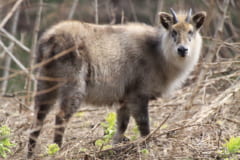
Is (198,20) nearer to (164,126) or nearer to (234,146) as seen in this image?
(164,126)

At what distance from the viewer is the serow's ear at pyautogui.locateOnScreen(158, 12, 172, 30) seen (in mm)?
6214

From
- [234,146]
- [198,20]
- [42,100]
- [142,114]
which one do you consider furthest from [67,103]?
[198,20]

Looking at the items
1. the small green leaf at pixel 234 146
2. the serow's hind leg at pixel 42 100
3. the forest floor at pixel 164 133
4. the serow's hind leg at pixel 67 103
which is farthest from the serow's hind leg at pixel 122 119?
the small green leaf at pixel 234 146

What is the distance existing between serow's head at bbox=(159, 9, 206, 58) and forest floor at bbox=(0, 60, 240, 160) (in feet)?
2.87

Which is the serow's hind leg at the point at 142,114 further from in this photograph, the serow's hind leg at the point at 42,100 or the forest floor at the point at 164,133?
the serow's hind leg at the point at 42,100

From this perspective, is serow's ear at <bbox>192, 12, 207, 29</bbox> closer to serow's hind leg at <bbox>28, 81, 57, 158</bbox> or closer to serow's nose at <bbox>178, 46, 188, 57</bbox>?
serow's nose at <bbox>178, 46, 188, 57</bbox>

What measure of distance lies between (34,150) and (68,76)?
102cm

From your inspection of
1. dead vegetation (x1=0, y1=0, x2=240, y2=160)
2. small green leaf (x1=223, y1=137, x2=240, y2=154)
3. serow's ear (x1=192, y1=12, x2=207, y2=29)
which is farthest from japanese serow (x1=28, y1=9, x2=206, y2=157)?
small green leaf (x1=223, y1=137, x2=240, y2=154)

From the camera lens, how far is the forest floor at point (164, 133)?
503 cm

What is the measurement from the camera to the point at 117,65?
6027 mm

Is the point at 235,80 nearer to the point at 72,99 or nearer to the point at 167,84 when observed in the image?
the point at 167,84

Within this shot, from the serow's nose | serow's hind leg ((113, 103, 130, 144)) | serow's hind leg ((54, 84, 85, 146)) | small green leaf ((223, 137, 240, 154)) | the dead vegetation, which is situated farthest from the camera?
serow's hind leg ((113, 103, 130, 144))

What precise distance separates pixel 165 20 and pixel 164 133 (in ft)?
6.26

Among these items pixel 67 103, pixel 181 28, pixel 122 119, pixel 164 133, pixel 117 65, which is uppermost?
pixel 181 28
